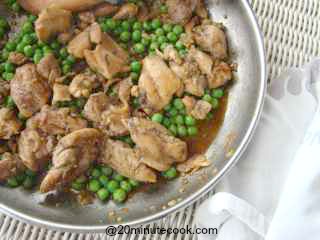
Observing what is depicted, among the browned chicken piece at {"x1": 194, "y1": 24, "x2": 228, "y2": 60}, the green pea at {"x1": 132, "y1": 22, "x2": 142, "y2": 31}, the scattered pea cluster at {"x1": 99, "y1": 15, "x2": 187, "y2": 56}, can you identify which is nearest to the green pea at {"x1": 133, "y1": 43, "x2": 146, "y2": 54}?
the scattered pea cluster at {"x1": 99, "y1": 15, "x2": 187, "y2": 56}

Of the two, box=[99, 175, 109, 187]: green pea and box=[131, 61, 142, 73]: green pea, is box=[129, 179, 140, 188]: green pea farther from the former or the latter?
box=[131, 61, 142, 73]: green pea

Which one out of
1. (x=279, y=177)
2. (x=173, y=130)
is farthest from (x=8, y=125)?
(x=279, y=177)

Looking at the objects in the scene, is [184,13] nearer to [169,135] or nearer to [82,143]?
[169,135]

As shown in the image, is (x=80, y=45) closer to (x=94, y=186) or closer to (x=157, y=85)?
(x=157, y=85)

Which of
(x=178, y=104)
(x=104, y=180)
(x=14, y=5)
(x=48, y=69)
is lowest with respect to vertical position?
(x=104, y=180)

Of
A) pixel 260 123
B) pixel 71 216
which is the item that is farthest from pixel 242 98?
pixel 71 216

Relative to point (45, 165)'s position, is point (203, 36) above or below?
above
